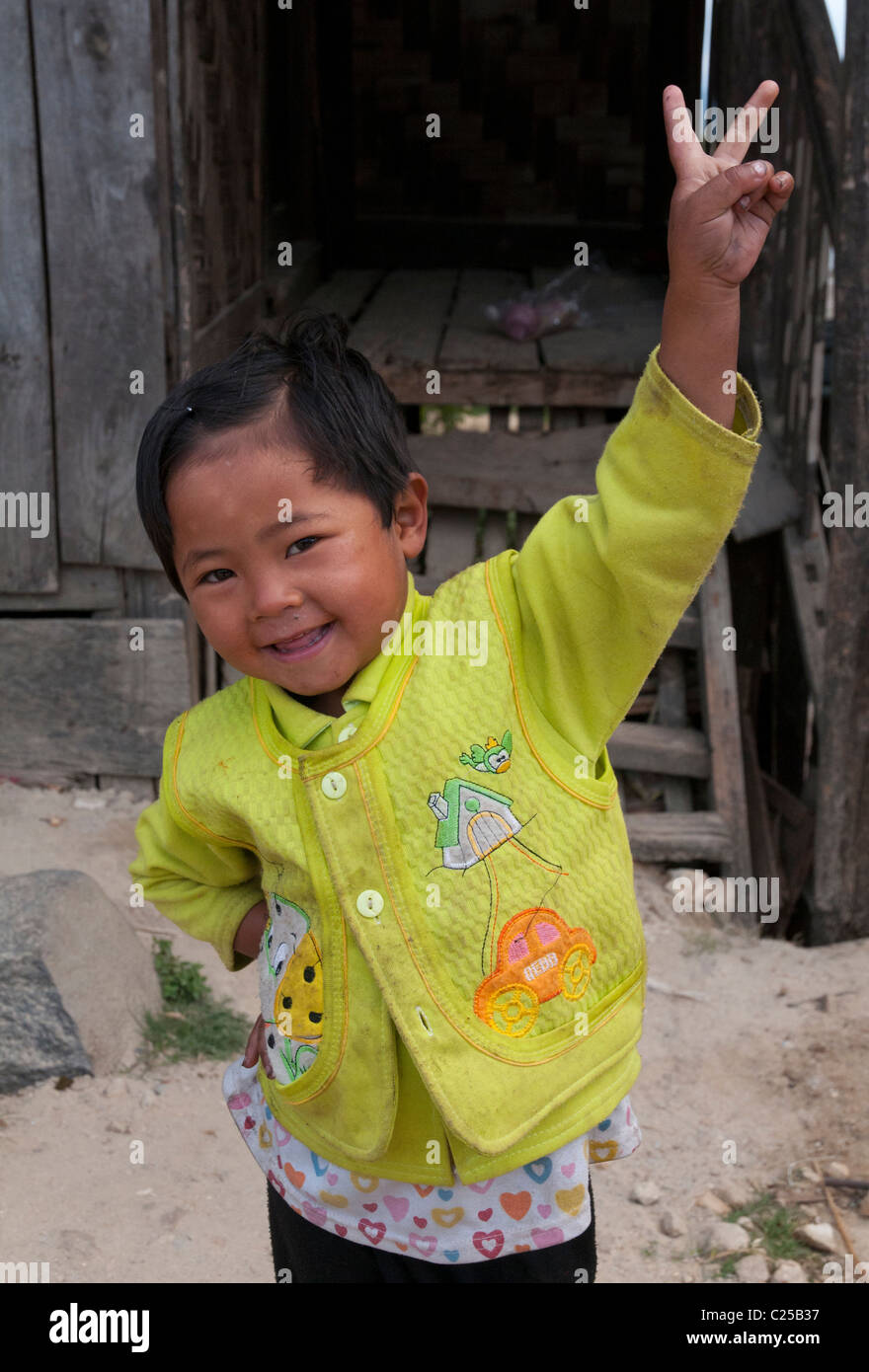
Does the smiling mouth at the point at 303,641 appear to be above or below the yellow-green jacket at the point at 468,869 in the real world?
above

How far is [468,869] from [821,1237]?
5.23ft

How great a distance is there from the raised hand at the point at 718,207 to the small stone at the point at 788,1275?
6.40 ft

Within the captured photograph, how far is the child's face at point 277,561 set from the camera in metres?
1.37

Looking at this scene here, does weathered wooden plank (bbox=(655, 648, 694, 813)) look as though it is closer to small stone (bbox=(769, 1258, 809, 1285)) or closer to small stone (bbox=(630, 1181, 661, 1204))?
small stone (bbox=(630, 1181, 661, 1204))

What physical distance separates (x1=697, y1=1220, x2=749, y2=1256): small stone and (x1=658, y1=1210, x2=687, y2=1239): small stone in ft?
0.13

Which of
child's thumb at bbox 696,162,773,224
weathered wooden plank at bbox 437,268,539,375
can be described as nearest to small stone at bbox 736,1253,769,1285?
child's thumb at bbox 696,162,773,224

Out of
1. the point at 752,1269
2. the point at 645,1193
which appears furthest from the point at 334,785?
the point at 645,1193

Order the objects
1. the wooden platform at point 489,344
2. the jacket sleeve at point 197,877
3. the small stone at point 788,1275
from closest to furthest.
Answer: the jacket sleeve at point 197,877, the small stone at point 788,1275, the wooden platform at point 489,344

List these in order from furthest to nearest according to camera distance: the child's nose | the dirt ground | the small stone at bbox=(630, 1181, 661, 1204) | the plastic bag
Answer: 1. the plastic bag
2. the small stone at bbox=(630, 1181, 661, 1204)
3. the dirt ground
4. the child's nose

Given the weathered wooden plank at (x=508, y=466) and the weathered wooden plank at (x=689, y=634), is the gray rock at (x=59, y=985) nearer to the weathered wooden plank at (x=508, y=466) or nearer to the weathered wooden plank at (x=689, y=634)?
the weathered wooden plank at (x=508, y=466)

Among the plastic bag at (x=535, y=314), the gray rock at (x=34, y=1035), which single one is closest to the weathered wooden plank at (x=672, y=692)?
the plastic bag at (x=535, y=314)

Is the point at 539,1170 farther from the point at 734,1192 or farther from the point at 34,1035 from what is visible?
the point at 34,1035

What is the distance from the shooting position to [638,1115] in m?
3.05

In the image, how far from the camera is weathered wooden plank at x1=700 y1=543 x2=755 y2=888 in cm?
431
